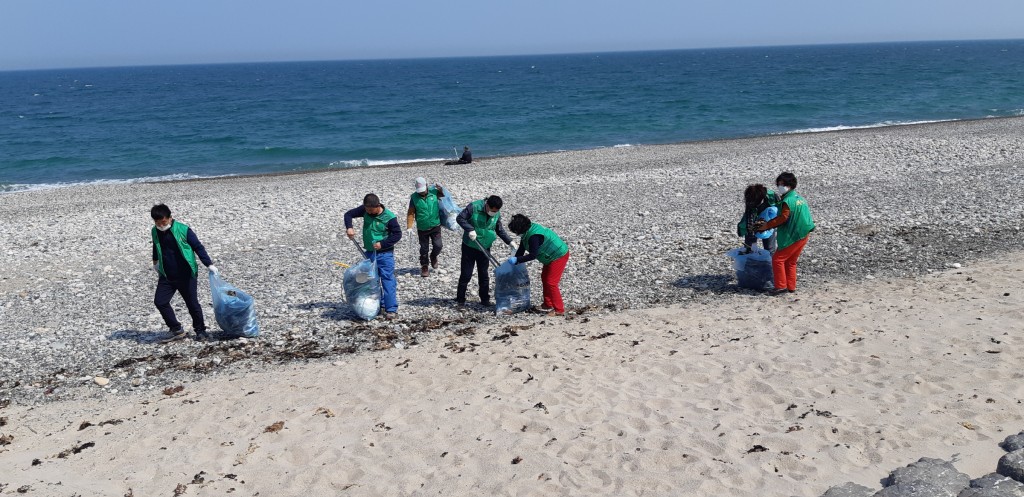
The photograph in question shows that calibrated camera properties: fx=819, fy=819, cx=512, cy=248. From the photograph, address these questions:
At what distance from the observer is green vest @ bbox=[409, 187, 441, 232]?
10.9 meters

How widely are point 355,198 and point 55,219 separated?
239 inches

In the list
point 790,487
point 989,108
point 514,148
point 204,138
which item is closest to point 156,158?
point 204,138

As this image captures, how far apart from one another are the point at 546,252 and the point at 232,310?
11.2 ft

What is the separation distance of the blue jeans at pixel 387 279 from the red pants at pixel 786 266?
445cm

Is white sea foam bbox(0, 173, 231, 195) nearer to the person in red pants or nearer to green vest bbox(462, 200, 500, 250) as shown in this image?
→ green vest bbox(462, 200, 500, 250)

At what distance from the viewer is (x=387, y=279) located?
30.9 feet

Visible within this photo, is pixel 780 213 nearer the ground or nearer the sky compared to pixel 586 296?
nearer the sky

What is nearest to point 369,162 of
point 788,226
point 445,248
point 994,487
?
point 445,248

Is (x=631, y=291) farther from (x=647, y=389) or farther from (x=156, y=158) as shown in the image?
→ (x=156, y=158)

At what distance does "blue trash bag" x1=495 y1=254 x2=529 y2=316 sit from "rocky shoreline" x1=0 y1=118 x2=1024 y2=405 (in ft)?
0.61

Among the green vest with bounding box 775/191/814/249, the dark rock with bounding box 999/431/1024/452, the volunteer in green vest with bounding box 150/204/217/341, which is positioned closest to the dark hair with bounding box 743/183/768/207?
the green vest with bounding box 775/191/814/249

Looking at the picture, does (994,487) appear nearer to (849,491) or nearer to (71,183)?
(849,491)

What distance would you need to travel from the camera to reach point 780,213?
934cm

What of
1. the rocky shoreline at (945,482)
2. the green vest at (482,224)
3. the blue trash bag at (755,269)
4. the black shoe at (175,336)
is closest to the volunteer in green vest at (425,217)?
the green vest at (482,224)
